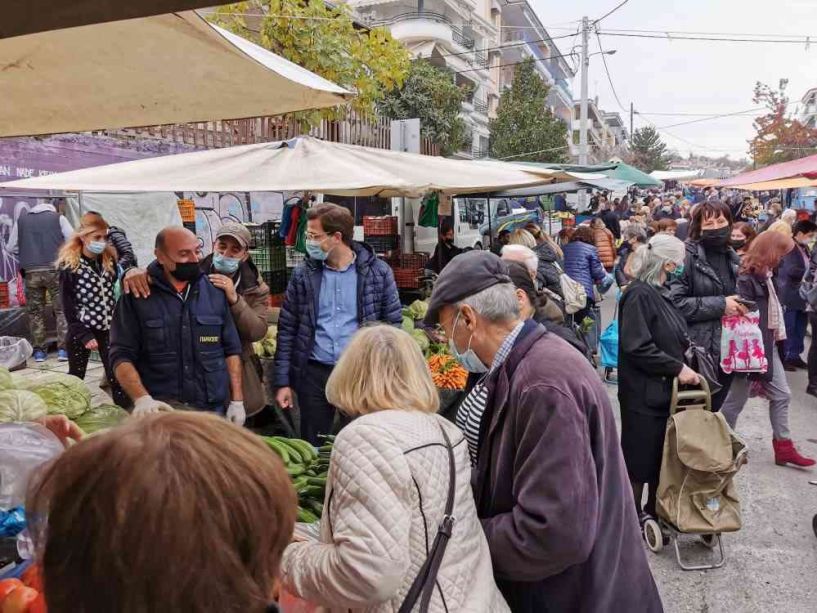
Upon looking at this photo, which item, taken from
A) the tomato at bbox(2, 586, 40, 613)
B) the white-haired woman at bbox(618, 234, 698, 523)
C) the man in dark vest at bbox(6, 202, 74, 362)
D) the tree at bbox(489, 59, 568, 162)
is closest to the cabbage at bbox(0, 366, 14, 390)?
the tomato at bbox(2, 586, 40, 613)

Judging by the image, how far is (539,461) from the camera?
1.86 m

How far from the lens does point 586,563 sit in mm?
2004

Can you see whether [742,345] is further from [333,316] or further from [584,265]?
[584,265]

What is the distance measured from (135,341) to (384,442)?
265 centimetres

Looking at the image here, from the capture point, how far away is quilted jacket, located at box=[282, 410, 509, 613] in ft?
5.59

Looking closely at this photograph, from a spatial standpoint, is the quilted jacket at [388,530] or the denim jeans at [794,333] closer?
the quilted jacket at [388,530]

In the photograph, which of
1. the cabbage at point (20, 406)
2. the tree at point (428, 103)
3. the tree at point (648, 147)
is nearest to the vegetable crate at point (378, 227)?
the cabbage at point (20, 406)

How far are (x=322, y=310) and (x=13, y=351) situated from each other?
5.15 metres

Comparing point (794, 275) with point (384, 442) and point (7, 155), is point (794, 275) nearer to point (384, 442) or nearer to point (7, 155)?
point (384, 442)

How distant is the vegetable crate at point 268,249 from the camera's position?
24.1 feet

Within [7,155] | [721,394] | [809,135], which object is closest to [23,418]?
[721,394]

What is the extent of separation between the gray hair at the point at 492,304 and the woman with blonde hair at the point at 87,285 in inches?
178

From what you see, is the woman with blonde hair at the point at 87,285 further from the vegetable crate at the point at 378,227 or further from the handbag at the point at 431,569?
the vegetable crate at the point at 378,227

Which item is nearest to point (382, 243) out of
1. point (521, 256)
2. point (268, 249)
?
point (268, 249)
